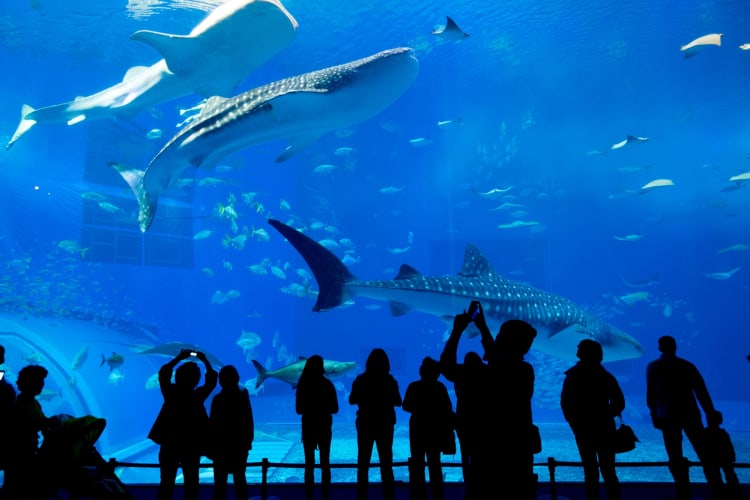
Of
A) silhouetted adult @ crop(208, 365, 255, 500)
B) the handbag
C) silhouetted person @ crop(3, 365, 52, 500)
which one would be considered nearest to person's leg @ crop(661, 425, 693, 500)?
the handbag

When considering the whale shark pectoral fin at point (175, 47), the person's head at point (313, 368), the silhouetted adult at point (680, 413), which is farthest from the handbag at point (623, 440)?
the whale shark pectoral fin at point (175, 47)

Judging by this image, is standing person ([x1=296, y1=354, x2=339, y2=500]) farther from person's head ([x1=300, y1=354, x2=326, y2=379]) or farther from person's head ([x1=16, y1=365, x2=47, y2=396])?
person's head ([x1=16, y1=365, x2=47, y2=396])

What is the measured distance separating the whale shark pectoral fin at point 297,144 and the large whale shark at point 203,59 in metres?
0.93

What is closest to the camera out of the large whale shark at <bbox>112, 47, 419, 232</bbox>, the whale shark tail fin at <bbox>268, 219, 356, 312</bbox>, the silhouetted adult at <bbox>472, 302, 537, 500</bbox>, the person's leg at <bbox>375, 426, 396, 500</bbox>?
the silhouetted adult at <bbox>472, 302, 537, 500</bbox>

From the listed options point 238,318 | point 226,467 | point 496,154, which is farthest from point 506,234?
point 226,467

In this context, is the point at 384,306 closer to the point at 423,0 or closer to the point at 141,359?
the point at 141,359

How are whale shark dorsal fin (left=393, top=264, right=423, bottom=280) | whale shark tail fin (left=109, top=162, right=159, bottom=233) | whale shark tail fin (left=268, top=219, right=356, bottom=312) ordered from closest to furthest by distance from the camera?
whale shark tail fin (left=268, top=219, right=356, bottom=312) < whale shark tail fin (left=109, top=162, right=159, bottom=233) < whale shark dorsal fin (left=393, top=264, right=423, bottom=280)

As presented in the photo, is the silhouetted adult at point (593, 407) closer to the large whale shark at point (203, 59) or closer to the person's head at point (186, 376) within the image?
the person's head at point (186, 376)

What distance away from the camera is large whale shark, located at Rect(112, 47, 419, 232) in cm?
417

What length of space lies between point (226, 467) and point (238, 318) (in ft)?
83.8

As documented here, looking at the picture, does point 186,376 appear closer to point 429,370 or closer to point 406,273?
point 429,370

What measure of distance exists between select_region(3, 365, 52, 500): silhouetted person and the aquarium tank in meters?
2.23

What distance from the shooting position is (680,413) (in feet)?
9.46

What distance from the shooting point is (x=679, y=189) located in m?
25.3
